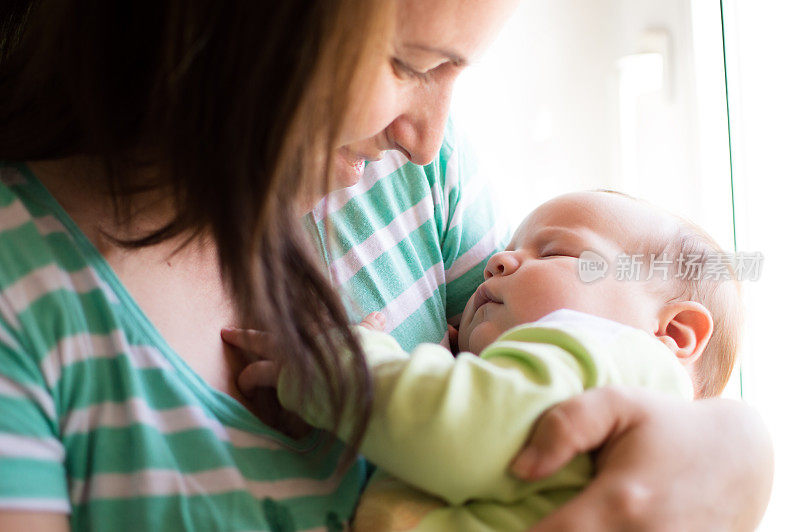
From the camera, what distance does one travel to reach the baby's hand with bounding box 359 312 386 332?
3.00ft

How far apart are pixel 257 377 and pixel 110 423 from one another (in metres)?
0.16

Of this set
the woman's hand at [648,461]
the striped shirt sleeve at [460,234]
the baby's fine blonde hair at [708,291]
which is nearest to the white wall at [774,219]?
the baby's fine blonde hair at [708,291]

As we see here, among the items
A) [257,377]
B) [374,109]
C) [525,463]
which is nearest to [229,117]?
[374,109]

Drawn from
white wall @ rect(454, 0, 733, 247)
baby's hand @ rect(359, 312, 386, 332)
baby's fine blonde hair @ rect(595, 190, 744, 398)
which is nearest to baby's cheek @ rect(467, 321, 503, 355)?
baby's hand @ rect(359, 312, 386, 332)

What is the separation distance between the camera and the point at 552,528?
65 centimetres

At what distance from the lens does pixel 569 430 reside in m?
0.67

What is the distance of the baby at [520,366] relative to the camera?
27.3 inches

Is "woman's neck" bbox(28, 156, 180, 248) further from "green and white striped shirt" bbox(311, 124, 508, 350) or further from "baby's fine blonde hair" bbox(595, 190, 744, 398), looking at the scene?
"baby's fine blonde hair" bbox(595, 190, 744, 398)

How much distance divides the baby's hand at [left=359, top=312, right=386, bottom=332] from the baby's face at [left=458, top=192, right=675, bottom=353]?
118 millimetres

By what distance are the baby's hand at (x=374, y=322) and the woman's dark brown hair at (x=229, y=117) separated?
151mm

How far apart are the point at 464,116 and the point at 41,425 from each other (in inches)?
62.0

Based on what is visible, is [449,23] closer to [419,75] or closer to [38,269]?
[419,75]

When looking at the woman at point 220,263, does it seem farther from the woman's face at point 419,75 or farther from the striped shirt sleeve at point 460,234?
the striped shirt sleeve at point 460,234

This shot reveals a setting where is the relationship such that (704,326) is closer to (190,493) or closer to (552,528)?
(552,528)
